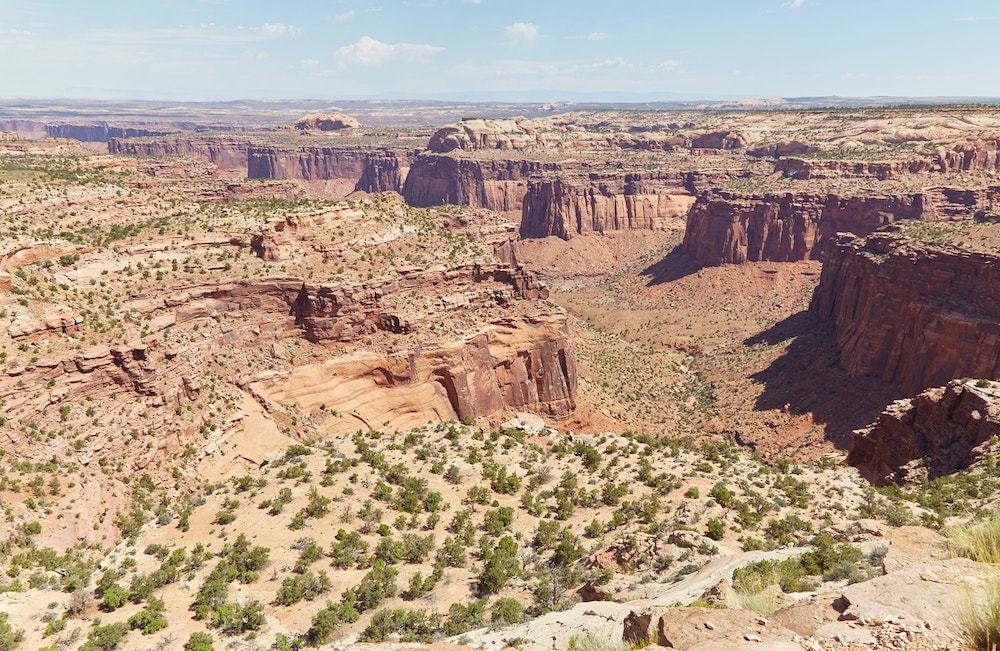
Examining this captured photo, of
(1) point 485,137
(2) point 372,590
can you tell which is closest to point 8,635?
(2) point 372,590

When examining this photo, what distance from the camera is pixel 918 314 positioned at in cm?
5284

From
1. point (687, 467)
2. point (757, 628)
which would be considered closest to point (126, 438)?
point (687, 467)

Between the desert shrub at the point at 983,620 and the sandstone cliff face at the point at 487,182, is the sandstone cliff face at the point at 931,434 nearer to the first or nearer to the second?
the desert shrub at the point at 983,620

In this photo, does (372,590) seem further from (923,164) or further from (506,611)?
(923,164)

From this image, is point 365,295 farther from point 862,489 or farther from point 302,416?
point 862,489

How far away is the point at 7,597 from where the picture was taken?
20.8m

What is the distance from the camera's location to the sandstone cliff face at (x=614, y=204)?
135500mm

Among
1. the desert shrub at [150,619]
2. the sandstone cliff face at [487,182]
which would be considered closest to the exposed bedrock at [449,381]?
the desert shrub at [150,619]

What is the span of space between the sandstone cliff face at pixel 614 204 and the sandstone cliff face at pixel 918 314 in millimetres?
73538

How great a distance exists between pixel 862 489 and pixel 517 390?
88.9 ft

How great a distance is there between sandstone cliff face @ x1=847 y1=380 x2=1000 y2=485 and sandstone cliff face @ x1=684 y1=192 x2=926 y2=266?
214 ft

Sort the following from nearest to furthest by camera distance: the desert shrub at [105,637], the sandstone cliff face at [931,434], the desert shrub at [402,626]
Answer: the desert shrub at [105,637] → the desert shrub at [402,626] → the sandstone cliff face at [931,434]

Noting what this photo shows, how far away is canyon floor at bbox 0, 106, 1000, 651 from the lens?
61.3 ft

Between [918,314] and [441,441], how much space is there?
1671 inches
